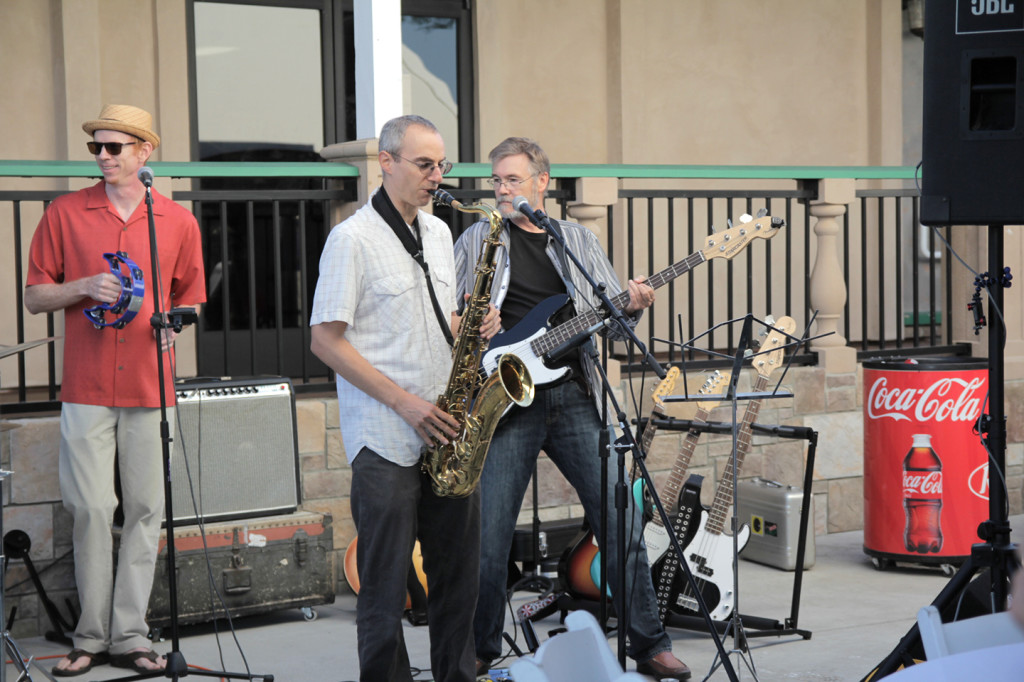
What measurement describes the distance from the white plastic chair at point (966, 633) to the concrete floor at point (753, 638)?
2161 millimetres

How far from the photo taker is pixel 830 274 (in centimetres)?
763

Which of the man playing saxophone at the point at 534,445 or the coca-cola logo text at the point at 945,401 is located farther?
the coca-cola logo text at the point at 945,401

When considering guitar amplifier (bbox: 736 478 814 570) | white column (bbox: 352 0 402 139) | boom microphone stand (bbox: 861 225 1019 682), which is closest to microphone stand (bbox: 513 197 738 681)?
boom microphone stand (bbox: 861 225 1019 682)

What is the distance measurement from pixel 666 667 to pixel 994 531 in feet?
4.58

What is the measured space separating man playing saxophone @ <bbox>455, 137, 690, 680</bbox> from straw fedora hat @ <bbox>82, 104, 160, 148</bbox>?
4.97 ft

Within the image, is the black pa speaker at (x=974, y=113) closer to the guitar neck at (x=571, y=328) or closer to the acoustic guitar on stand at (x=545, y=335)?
the acoustic guitar on stand at (x=545, y=335)

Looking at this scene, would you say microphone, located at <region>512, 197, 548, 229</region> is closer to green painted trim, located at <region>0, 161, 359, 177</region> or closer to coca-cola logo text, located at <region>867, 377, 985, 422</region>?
green painted trim, located at <region>0, 161, 359, 177</region>

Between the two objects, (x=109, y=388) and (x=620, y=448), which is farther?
(x=109, y=388)

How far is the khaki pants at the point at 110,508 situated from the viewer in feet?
16.6

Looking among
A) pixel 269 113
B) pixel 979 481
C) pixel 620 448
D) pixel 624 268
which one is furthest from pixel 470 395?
pixel 269 113

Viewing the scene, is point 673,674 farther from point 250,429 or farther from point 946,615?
point 250,429

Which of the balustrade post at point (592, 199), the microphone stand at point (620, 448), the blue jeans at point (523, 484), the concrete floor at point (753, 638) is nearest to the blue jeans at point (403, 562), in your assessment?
the microphone stand at point (620, 448)

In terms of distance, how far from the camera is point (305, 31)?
840 centimetres

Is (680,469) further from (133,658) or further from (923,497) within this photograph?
(133,658)
